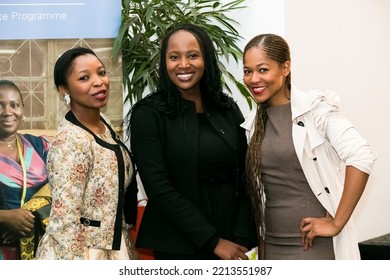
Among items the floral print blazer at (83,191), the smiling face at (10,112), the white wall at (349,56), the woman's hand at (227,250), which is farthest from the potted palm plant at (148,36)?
the woman's hand at (227,250)

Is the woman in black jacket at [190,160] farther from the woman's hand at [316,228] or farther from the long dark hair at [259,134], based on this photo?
the woman's hand at [316,228]

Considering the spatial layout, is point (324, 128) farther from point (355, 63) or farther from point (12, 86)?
point (355, 63)

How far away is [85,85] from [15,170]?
719mm

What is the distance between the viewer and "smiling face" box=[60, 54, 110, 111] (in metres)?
2.41

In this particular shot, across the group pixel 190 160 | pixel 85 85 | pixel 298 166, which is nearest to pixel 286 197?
pixel 298 166

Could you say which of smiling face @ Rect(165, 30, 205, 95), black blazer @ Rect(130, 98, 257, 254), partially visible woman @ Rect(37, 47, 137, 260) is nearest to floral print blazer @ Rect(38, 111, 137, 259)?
partially visible woman @ Rect(37, 47, 137, 260)

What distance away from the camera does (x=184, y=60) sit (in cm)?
243

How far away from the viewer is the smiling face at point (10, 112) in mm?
2793

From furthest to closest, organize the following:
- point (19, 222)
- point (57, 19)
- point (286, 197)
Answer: point (57, 19) < point (19, 222) < point (286, 197)

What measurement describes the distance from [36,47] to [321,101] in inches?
61.3

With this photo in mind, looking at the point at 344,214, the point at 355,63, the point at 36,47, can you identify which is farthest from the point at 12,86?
the point at 355,63

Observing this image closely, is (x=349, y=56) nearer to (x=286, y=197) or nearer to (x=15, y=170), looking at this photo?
(x=286, y=197)

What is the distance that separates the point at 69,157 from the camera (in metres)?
2.19

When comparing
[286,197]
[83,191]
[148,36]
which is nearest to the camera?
[83,191]
